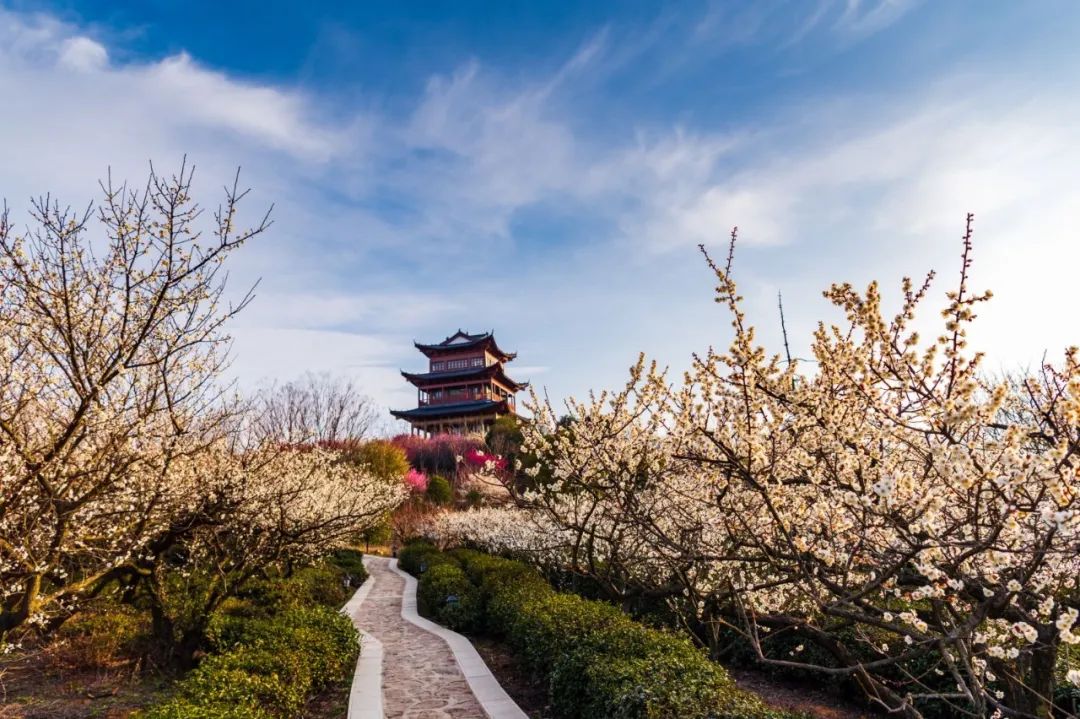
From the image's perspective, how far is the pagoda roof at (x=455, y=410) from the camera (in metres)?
47.8

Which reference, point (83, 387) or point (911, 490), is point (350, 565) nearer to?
point (83, 387)

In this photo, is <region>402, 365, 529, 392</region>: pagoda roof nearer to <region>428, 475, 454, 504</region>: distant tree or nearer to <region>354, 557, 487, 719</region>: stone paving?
<region>428, 475, 454, 504</region>: distant tree

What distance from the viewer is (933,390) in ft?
11.6

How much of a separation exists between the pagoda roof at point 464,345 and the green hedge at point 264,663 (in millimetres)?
41526

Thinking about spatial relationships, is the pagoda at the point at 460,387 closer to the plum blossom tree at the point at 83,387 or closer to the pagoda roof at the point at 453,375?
the pagoda roof at the point at 453,375

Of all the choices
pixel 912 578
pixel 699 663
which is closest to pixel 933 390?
pixel 912 578

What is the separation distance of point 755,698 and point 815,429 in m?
2.49

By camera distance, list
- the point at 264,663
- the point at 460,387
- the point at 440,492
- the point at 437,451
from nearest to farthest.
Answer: the point at 264,663 → the point at 440,492 → the point at 437,451 → the point at 460,387

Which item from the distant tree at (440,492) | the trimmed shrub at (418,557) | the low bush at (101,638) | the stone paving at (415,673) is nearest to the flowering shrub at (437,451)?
the distant tree at (440,492)

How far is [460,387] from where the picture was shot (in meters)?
52.6

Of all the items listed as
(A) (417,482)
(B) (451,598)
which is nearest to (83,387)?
(B) (451,598)

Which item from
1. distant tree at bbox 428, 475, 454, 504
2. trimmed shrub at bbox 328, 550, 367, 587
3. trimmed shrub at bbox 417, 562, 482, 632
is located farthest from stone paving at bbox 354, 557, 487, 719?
distant tree at bbox 428, 475, 454, 504

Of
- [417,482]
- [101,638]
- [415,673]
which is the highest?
[417,482]

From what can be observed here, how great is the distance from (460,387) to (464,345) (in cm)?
366
